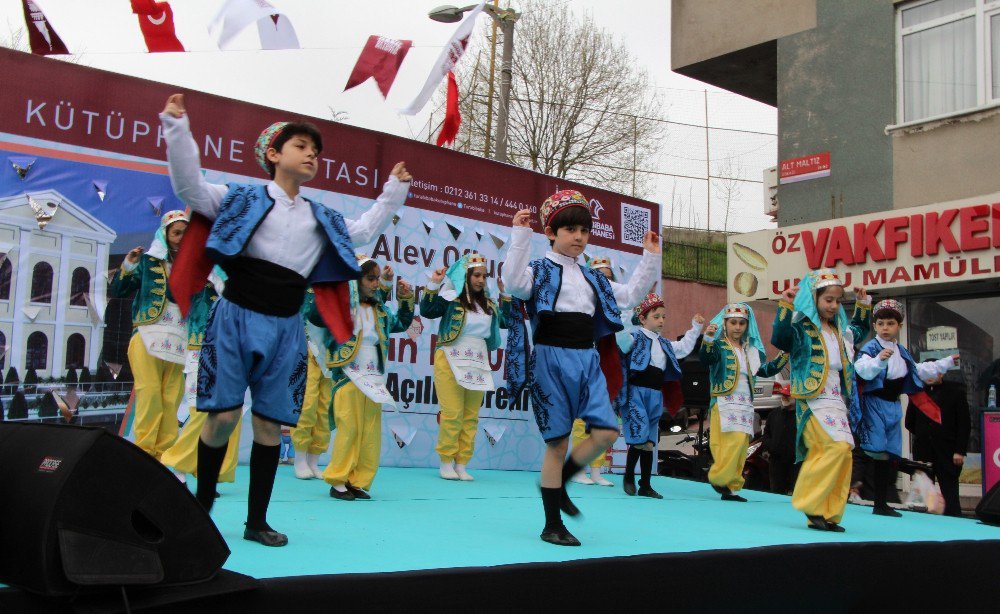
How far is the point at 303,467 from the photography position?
23.9ft

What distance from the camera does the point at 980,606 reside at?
468 centimetres

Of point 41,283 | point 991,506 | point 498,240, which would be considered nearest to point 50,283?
point 41,283

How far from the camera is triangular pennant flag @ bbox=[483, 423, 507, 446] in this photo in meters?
9.38

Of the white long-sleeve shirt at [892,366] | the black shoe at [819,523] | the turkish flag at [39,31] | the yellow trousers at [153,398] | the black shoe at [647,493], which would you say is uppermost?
the turkish flag at [39,31]

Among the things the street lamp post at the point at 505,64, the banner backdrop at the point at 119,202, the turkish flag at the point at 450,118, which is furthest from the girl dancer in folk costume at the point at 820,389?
the street lamp post at the point at 505,64

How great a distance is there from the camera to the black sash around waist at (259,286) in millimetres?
3676

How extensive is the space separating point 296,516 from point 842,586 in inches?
107

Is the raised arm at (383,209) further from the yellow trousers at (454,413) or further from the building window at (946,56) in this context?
the building window at (946,56)

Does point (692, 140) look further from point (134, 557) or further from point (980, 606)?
point (134, 557)

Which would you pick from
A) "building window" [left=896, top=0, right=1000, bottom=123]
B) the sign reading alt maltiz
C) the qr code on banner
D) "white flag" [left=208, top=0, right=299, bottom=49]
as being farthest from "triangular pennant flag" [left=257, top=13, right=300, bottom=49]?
"building window" [left=896, top=0, right=1000, bottom=123]

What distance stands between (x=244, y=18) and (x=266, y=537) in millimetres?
4825

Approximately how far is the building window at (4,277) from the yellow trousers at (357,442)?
2.58 metres

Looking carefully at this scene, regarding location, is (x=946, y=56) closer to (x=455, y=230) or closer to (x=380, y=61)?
(x=455, y=230)

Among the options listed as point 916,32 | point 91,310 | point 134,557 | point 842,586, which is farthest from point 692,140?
point 134,557
